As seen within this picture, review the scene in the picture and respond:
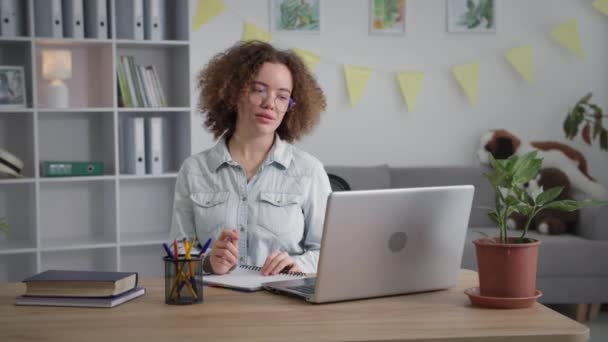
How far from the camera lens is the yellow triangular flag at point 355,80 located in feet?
15.2

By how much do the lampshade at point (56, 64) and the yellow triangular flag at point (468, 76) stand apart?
6.96ft

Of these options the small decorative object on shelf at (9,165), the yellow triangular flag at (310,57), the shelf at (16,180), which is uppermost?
the yellow triangular flag at (310,57)

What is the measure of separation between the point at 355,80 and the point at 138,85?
123 centimetres

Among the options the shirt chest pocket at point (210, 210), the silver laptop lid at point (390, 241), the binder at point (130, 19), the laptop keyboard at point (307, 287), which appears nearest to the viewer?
the silver laptop lid at point (390, 241)

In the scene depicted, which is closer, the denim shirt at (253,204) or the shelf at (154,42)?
the denim shirt at (253,204)

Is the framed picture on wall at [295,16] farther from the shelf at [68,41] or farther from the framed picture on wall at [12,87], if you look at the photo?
the framed picture on wall at [12,87]

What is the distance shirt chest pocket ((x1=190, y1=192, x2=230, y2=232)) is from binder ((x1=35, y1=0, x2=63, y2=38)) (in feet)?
6.08

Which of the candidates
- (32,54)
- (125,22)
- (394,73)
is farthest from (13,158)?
(394,73)

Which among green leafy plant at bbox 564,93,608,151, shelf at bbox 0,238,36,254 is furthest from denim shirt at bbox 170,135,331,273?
green leafy plant at bbox 564,93,608,151

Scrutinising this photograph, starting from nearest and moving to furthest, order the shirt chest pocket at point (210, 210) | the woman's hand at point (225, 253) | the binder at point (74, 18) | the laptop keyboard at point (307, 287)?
the laptop keyboard at point (307, 287), the woman's hand at point (225, 253), the shirt chest pocket at point (210, 210), the binder at point (74, 18)

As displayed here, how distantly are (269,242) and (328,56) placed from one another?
247 cm

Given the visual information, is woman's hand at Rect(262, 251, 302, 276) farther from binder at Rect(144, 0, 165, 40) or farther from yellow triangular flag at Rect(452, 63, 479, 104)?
yellow triangular flag at Rect(452, 63, 479, 104)

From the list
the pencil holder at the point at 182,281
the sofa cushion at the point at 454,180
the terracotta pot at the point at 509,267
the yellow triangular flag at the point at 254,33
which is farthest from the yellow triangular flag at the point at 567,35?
the pencil holder at the point at 182,281

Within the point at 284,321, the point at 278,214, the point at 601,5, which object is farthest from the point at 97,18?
the point at 601,5
